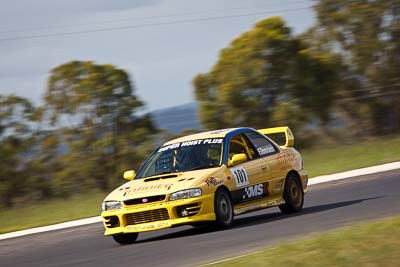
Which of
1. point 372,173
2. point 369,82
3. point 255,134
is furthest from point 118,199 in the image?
point 369,82

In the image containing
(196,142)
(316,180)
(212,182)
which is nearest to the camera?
(212,182)

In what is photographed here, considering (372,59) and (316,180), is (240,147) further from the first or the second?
(372,59)

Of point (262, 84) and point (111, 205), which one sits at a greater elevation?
point (111, 205)

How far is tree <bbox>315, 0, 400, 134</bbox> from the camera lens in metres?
35.5

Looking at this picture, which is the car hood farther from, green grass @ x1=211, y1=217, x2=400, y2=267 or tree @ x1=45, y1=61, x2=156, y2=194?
tree @ x1=45, y1=61, x2=156, y2=194

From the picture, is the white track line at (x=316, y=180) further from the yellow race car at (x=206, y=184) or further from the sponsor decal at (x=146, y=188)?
the sponsor decal at (x=146, y=188)

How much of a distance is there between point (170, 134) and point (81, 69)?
143 inches

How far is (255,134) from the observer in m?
14.8

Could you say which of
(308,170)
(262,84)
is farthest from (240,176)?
(262,84)

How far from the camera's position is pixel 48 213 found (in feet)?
79.3

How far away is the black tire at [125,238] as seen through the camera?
517 inches

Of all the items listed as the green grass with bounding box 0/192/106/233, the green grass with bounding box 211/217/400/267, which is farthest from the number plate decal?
the green grass with bounding box 0/192/106/233

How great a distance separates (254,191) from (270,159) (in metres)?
0.77

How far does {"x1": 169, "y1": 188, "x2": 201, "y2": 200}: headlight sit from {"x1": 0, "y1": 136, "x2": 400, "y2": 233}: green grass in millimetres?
8315
